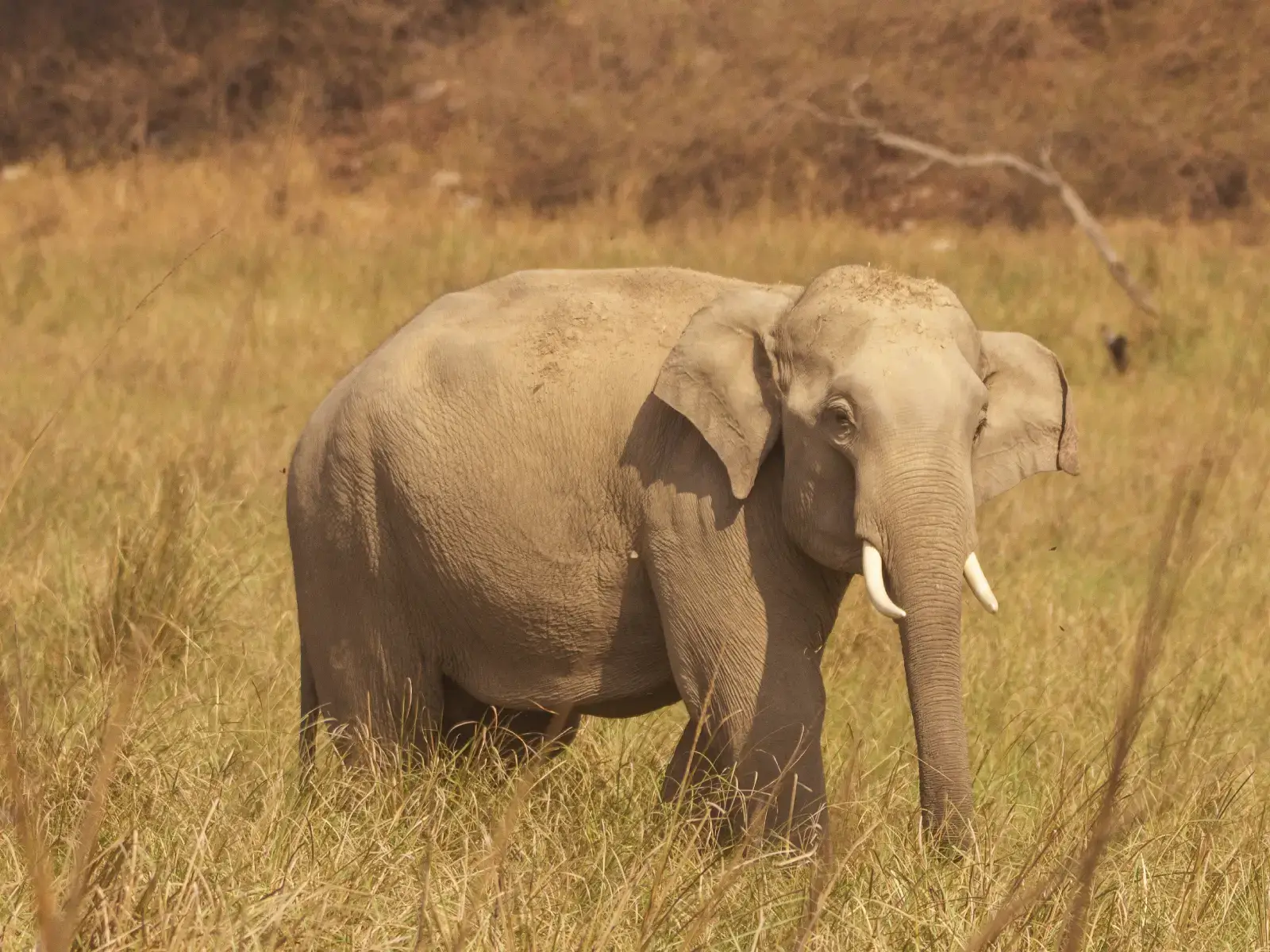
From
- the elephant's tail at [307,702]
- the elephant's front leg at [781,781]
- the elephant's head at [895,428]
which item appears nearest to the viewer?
the elephant's head at [895,428]

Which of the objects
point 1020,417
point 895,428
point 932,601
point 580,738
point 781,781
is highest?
point 895,428

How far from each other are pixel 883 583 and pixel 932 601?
9 centimetres

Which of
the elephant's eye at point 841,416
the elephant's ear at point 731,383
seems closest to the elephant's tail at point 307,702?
the elephant's ear at point 731,383

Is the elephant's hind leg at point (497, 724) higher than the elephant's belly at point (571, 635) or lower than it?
lower

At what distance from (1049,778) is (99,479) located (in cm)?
461

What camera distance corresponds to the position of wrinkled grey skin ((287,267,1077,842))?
362cm

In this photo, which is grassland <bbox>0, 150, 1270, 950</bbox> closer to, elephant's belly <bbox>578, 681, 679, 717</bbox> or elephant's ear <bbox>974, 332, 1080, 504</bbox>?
elephant's belly <bbox>578, 681, 679, 717</bbox>

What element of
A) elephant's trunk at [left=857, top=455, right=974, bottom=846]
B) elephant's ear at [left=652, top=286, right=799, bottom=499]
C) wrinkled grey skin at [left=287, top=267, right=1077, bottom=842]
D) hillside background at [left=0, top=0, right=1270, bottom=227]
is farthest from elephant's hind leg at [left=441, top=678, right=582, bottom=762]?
hillside background at [left=0, top=0, right=1270, bottom=227]

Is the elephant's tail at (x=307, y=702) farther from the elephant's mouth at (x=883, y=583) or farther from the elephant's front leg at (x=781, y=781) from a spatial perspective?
the elephant's mouth at (x=883, y=583)

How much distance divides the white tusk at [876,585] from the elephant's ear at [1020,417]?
49 cm

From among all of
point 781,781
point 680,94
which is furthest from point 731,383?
point 680,94

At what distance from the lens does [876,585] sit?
3.48 m

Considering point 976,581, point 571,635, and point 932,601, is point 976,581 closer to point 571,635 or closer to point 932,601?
point 932,601

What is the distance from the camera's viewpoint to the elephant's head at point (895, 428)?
140 inches
